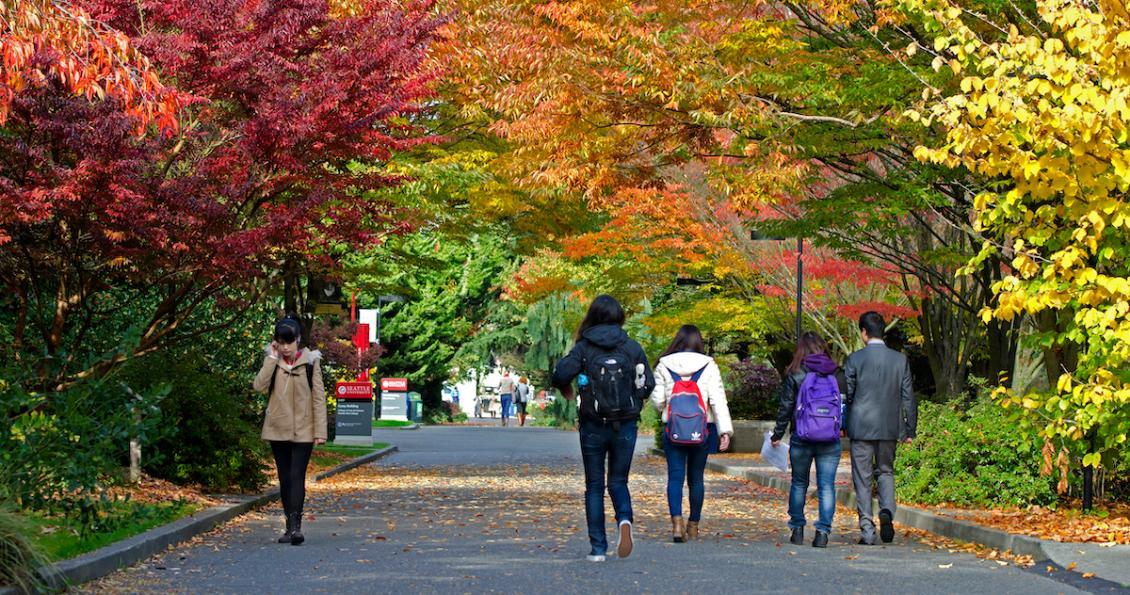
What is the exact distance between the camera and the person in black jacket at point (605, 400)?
10.8m

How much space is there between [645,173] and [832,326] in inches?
373

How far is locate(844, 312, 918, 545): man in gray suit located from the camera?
41.4 ft

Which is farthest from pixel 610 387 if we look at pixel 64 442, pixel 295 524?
pixel 64 442

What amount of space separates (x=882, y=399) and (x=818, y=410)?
53cm

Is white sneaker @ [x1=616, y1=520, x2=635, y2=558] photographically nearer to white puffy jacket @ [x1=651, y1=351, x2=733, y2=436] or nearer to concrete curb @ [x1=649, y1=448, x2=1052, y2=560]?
white puffy jacket @ [x1=651, y1=351, x2=733, y2=436]

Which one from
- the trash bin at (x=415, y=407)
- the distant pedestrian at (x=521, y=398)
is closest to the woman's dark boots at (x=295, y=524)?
the distant pedestrian at (x=521, y=398)

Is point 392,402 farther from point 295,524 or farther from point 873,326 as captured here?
point 873,326

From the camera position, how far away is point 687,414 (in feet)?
41.0

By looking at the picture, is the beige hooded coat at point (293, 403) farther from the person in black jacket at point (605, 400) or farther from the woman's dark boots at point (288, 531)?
the person in black jacket at point (605, 400)

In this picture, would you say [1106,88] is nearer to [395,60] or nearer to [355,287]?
[395,60]

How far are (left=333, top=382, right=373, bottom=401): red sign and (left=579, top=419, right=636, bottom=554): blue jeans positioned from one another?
19.7m

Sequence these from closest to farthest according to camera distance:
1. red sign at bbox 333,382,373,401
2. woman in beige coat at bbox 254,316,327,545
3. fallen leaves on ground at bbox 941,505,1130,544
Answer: fallen leaves on ground at bbox 941,505,1130,544 < woman in beige coat at bbox 254,316,327,545 < red sign at bbox 333,382,373,401

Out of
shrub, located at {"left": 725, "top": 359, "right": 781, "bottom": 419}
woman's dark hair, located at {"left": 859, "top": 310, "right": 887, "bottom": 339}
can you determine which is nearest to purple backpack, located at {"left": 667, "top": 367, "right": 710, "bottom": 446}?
woman's dark hair, located at {"left": 859, "top": 310, "right": 887, "bottom": 339}

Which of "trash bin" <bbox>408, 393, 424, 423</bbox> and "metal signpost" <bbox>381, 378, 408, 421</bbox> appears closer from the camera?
"metal signpost" <bbox>381, 378, 408, 421</bbox>
